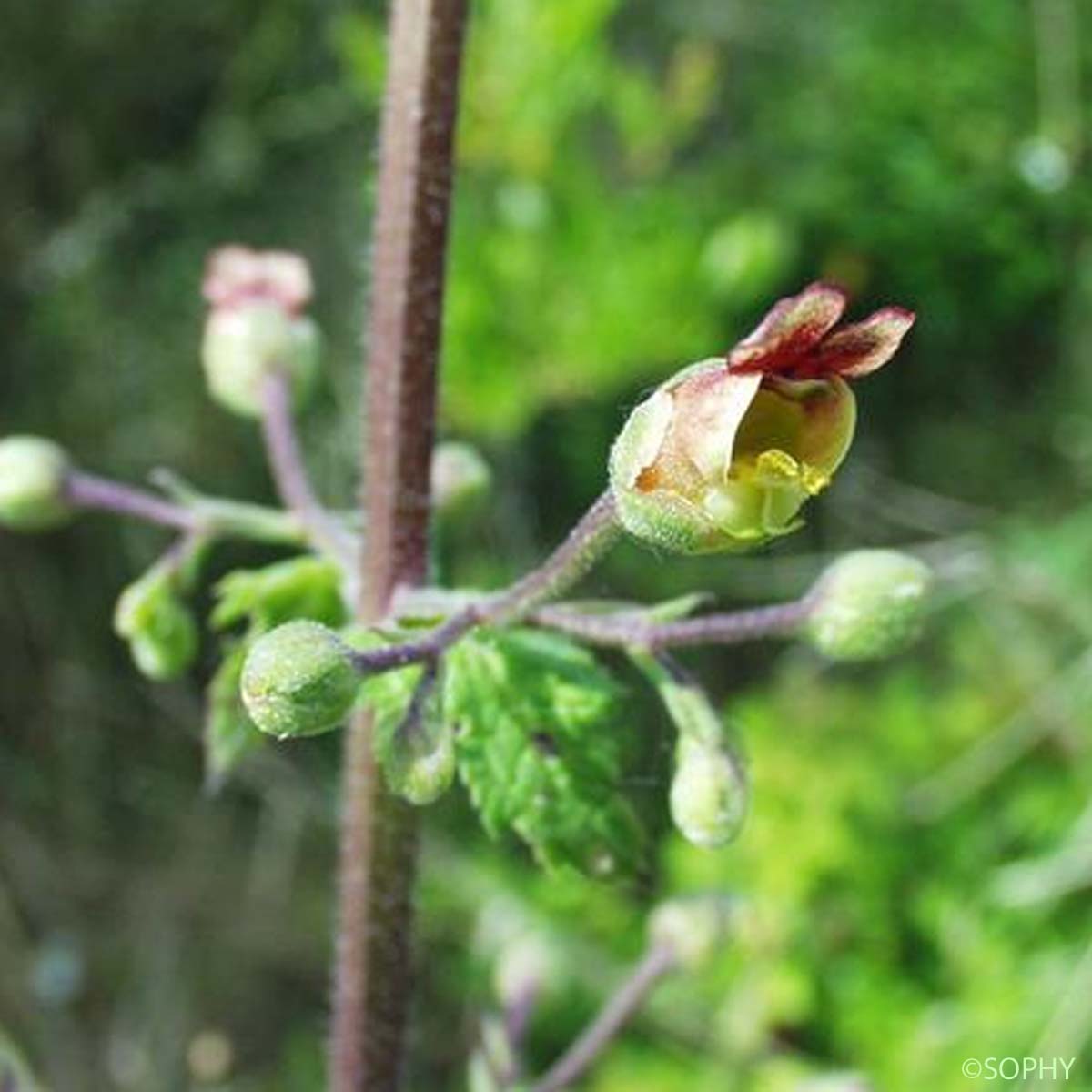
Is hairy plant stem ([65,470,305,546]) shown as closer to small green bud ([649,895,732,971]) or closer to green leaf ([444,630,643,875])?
green leaf ([444,630,643,875])

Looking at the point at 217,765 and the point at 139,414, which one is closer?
the point at 217,765

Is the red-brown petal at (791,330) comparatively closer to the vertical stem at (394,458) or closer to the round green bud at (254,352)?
the vertical stem at (394,458)

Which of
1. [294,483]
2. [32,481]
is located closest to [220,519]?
[294,483]

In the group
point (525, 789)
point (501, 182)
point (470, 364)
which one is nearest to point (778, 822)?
point (470, 364)

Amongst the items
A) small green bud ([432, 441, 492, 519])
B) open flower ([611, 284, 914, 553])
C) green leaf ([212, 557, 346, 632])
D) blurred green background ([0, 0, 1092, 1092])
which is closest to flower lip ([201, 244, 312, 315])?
small green bud ([432, 441, 492, 519])

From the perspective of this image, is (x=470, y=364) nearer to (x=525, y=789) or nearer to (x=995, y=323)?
(x=995, y=323)

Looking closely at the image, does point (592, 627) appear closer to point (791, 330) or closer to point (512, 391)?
point (791, 330)
